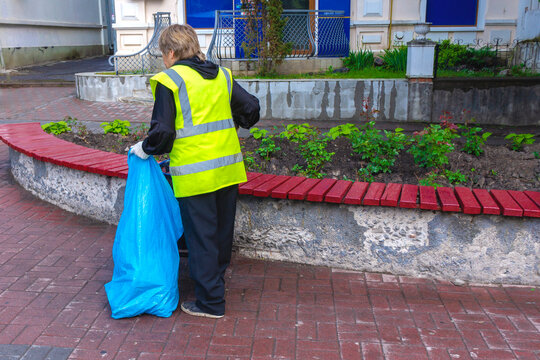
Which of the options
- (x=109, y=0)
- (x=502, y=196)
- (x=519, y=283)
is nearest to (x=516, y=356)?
(x=519, y=283)

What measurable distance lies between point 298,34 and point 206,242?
7967mm

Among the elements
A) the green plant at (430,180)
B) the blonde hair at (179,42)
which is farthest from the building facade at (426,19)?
the blonde hair at (179,42)

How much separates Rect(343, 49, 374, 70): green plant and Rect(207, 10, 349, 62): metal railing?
0.33m

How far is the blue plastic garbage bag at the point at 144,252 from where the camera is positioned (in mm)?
3207

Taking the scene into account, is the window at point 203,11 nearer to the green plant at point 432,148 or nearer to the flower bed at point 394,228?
the green plant at point 432,148

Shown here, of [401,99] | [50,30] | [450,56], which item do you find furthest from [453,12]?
[50,30]

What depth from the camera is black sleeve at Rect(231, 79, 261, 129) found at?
3356 millimetres

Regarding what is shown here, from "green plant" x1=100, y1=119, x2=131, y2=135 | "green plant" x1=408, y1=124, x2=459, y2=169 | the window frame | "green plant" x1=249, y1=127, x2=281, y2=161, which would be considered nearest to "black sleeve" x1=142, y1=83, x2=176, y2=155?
"green plant" x1=249, y1=127, x2=281, y2=161

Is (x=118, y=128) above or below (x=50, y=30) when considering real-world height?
below

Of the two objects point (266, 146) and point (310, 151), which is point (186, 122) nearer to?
point (310, 151)

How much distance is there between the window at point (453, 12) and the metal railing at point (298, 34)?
6.80 feet

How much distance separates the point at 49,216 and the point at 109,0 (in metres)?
18.5

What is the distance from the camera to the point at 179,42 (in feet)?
10.0

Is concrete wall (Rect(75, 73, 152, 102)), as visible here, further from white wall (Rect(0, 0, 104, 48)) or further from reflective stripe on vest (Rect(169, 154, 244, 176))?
reflective stripe on vest (Rect(169, 154, 244, 176))
